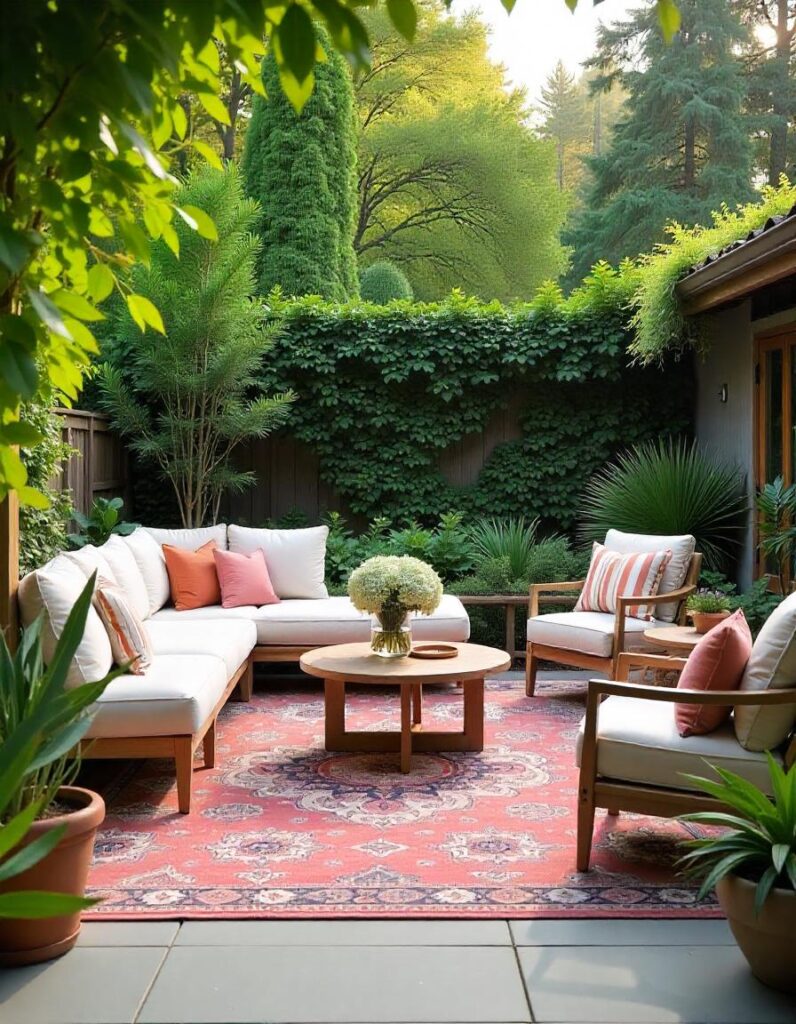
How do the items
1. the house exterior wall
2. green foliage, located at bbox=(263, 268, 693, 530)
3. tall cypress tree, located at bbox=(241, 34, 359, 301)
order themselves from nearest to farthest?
the house exterior wall → green foliage, located at bbox=(263, 268, 693, 530) → tall cypress tree, located at bbox=(241, 34, 359, 301)

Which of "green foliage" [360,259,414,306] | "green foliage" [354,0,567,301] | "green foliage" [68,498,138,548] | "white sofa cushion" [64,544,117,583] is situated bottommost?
"white sofa cushion" [64,544,117,583]

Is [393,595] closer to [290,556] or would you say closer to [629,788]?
[629,788]

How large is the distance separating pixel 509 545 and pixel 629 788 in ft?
15.7

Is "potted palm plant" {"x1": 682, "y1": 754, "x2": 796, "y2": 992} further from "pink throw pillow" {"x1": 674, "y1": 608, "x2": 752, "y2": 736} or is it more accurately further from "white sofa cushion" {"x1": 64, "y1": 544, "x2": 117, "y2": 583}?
"white sofa cushion" {"x1": 64, "y1": 544, "x2": 117, "y2": 583}

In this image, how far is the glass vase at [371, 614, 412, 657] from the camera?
540cm

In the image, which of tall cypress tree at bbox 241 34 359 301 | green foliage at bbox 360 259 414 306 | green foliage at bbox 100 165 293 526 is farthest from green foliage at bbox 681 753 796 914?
green foliage at bbox 360 259 414 306

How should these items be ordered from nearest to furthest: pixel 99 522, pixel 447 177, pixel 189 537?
pixel 189 537 < pixel 99 522 < pixel 447 177

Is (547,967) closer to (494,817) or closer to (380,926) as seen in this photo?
(380,926)

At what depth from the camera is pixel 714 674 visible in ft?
12.3

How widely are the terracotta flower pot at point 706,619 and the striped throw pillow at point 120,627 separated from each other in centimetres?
291

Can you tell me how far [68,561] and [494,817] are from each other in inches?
84.9

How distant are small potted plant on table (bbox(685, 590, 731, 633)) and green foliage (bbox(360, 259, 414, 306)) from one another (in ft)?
29.2

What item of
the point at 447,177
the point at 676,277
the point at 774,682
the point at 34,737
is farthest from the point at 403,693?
the point at 447,177

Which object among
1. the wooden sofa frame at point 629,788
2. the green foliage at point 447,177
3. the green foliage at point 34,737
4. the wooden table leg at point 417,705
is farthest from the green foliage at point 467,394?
the green foliage at point 447,177
